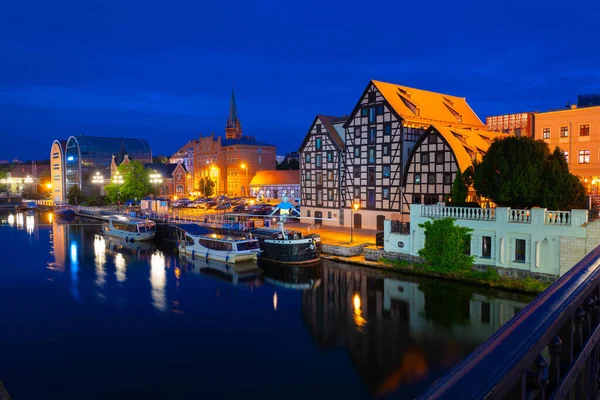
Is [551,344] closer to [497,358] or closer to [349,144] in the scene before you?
[497,358]

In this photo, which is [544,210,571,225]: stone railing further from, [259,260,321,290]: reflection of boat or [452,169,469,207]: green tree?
[259,260,321,290]: reflection of boat

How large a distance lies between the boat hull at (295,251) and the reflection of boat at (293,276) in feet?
1.39

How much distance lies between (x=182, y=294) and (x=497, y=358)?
26.1 m

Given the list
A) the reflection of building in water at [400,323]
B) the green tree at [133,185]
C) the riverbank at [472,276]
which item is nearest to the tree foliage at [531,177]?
the riverbank at [472,276]

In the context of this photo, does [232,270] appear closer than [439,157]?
Yes

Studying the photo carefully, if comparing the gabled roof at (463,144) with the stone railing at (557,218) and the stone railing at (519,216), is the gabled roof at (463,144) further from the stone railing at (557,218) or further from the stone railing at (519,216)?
the stone railing at (557,218)

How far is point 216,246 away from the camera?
36125 mm

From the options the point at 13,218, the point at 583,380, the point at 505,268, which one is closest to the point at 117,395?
the point at 583,380

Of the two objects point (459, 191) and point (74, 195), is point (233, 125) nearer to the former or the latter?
point (74, 195)

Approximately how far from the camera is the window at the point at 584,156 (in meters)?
33.2

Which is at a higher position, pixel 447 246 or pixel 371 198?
pixel 371 198

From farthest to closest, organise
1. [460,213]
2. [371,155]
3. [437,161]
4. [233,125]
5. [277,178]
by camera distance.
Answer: [233,125], [277,178], [371,155], [437,161], [460,213]

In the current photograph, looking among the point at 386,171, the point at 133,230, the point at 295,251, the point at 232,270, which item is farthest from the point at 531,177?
the point at 133,230

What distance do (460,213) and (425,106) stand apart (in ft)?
53.0
